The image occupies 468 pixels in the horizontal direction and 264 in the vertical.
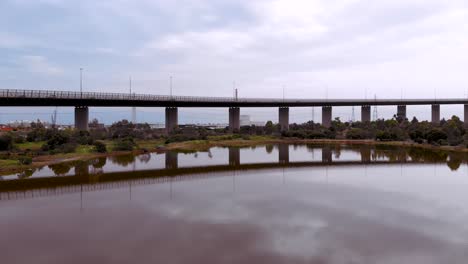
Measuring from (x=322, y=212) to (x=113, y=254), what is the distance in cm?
761

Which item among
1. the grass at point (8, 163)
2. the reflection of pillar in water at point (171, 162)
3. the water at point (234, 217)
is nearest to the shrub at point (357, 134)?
the water at point (234, 217)

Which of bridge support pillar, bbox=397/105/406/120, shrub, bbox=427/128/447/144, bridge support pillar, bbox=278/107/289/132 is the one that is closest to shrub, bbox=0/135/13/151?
bridge support pillar, bbox=278/107/289/132

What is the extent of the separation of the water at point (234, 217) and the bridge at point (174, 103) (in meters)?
16.8

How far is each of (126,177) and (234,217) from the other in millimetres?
11067

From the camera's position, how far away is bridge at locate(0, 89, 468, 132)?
1431 inches

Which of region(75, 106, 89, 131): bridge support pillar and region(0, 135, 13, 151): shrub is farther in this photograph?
region(75, 106, 89, 131): bridge support pillar

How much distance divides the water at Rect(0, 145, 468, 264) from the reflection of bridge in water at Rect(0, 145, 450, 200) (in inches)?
3.9

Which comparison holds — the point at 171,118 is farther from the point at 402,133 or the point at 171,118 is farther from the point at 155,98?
the point at 402,133

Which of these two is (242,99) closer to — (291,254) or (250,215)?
(250,215)

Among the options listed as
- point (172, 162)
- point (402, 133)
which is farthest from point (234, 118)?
point (172, 162)

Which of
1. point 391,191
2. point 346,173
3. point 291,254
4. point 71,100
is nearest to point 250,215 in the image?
point 291,254

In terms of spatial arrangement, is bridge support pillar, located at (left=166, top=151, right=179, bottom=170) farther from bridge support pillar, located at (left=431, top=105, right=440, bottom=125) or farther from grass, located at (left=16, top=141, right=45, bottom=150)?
bridge support pillar, located at (left=431, top=105, right=440, bottom=125)

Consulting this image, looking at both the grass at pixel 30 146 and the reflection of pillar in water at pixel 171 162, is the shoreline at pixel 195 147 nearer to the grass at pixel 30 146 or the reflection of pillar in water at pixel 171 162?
the grass at pixel 30 146

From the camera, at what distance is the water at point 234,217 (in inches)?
369
